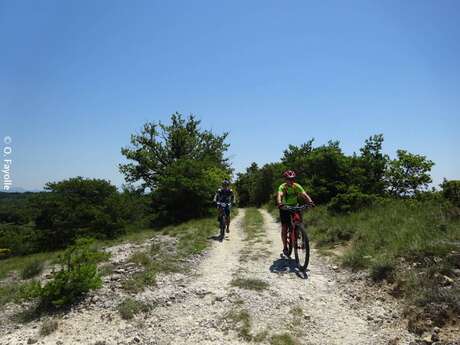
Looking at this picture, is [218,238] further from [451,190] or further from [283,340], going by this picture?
[451,190]

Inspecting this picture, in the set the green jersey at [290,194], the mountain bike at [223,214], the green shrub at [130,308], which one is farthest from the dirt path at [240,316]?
the mountain bike at [223,214]

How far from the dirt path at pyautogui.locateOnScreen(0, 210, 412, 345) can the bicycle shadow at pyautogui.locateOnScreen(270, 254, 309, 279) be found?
16 cm

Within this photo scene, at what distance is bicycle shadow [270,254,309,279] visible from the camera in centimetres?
815

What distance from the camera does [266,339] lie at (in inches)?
202

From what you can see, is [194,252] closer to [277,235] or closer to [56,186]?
[277,235]

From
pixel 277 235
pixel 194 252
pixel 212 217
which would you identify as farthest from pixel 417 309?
pixel 212 217

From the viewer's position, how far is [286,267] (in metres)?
8.70

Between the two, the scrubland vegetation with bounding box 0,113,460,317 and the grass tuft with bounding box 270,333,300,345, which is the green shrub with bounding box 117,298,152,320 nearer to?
the scrubland vegetation with bounding box 0,113,460,317

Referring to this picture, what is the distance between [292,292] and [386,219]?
556 cm

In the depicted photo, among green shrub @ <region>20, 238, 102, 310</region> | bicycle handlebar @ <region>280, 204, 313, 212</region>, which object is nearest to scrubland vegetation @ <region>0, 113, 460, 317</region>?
green shrub @ <region>20, 238, 102, 310</region>

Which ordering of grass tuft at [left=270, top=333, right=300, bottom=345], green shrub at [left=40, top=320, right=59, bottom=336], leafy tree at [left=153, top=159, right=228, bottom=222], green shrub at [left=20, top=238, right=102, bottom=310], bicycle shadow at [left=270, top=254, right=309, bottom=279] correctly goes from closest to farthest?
grass tuft at [left=270, top=333, right=300, bottom=345] → green shrub at [left=40, top=320, right=59, bottom=336] → green shrub at [left=20, top=238, right=102, bottom=310] → bicycle shadow at [left=270, top=254, right=309, bottom=279] → leafy tree at [left=153, top=159, right=228, bottom=222]

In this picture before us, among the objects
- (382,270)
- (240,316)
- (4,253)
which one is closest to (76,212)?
(4,253)

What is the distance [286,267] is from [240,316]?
3.12 metres

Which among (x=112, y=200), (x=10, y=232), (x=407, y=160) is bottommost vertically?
(x=10, y=232)
